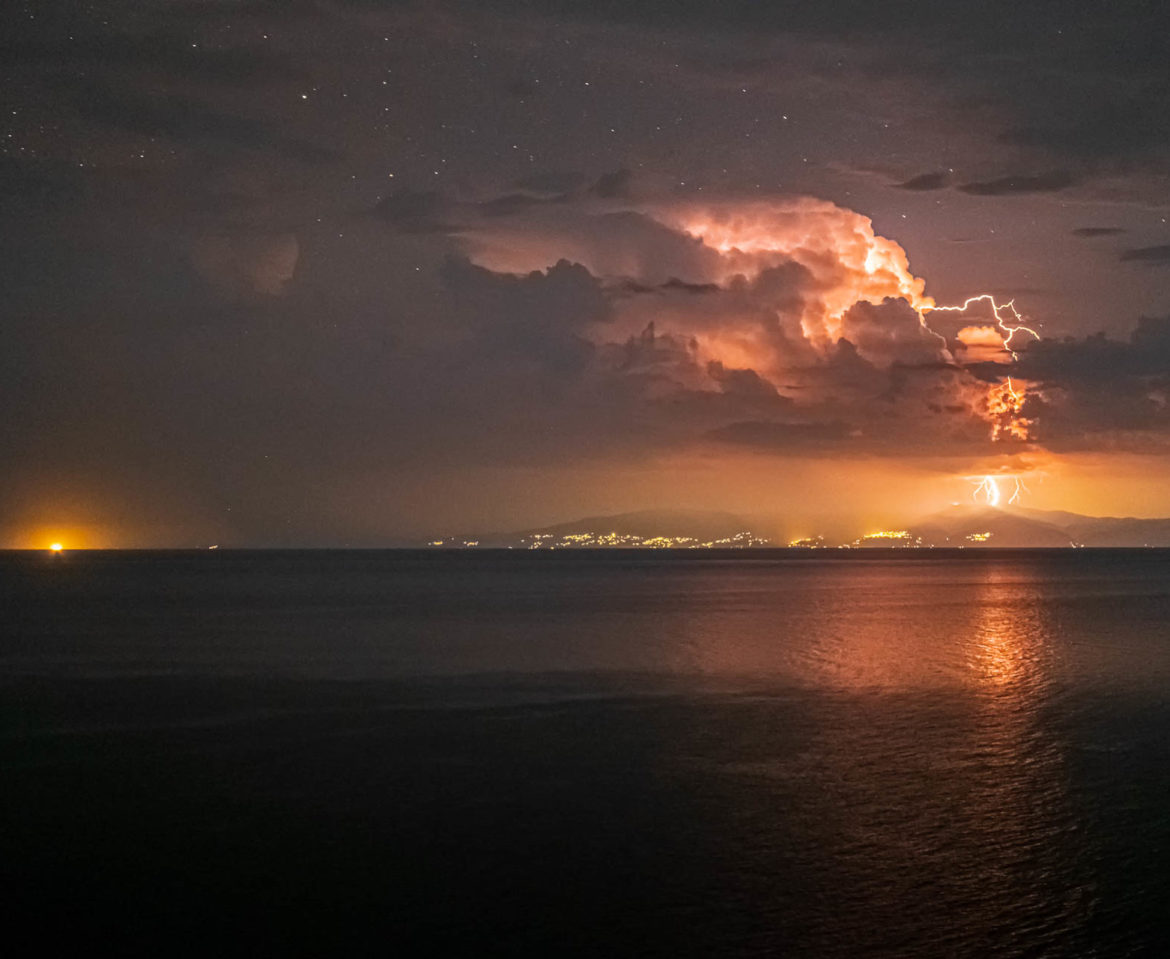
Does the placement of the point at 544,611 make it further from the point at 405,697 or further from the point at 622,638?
the point at 405,697

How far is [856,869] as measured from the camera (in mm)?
19000

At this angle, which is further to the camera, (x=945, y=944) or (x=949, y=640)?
(x=949, y=640)

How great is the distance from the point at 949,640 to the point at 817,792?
1547 inches

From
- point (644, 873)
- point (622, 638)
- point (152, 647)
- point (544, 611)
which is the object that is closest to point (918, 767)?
point (644, 873)

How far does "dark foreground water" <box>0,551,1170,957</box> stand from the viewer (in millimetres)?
16594

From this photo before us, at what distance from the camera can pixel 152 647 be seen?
57000mm

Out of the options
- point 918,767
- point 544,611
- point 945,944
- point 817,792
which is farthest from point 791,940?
point 544,611

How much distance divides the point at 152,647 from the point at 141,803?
35.6 m

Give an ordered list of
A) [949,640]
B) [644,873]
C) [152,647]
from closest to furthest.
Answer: [644,873]
[152,647]
[949,640]

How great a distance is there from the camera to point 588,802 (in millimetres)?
23703

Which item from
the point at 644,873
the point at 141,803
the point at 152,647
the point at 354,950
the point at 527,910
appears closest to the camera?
the point at 354,950

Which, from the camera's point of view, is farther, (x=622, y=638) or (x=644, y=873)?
(x=622, y=638)

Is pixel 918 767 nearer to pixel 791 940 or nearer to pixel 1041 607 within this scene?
pixel 791 940

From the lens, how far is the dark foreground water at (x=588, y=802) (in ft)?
54.4
